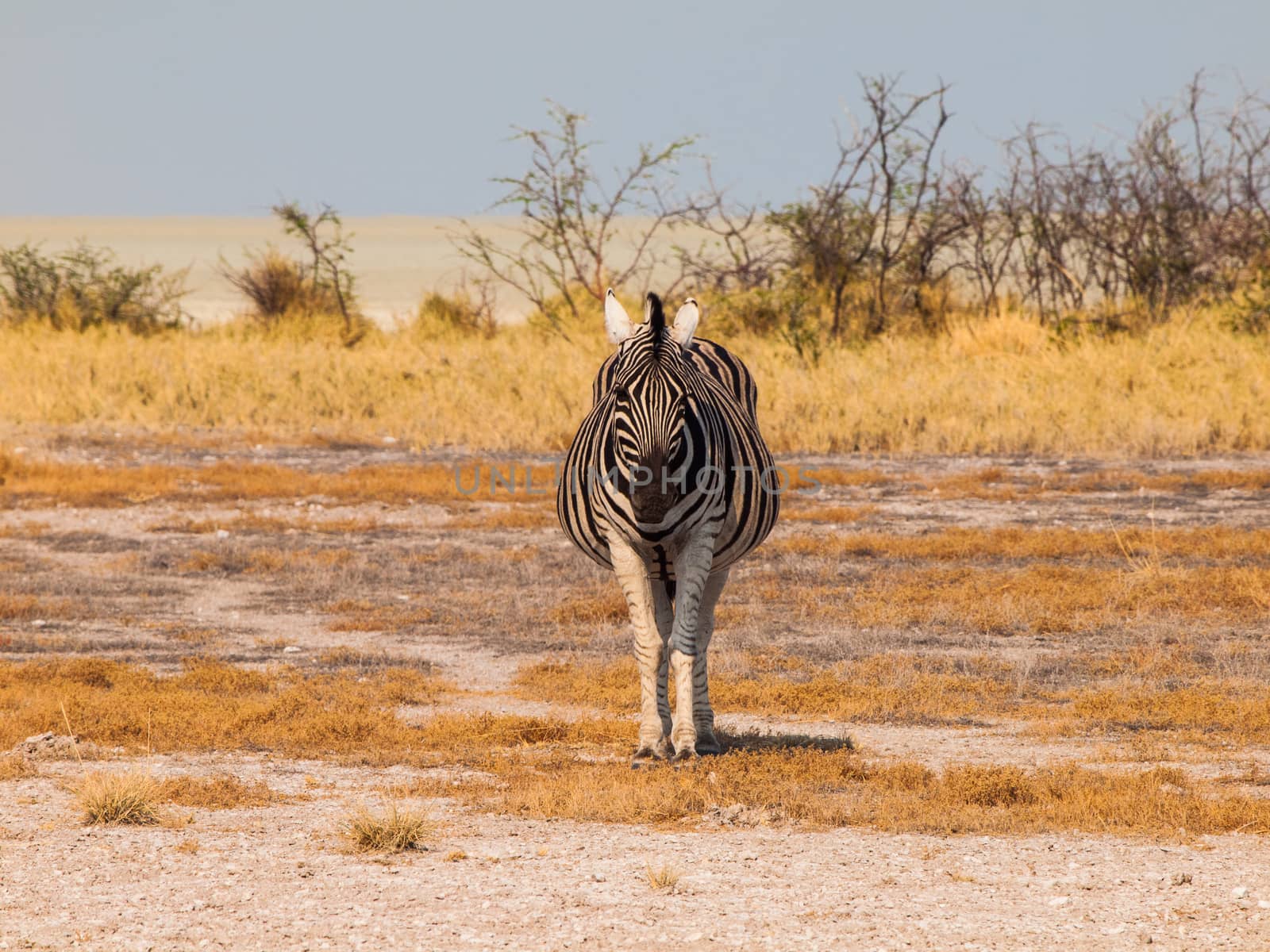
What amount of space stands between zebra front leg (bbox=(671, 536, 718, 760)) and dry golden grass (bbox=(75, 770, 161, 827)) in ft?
7.24

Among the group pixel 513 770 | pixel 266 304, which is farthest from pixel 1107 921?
pixel 266 304

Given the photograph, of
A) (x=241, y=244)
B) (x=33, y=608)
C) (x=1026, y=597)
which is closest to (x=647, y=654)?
(x=1026, y=597)

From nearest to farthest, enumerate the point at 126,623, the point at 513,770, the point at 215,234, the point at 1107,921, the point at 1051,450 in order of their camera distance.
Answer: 1. the point at 1107,921
2. the point at 513,770
3. the point at 126,623
4. the point at 1051,450
5. the point at 215,234

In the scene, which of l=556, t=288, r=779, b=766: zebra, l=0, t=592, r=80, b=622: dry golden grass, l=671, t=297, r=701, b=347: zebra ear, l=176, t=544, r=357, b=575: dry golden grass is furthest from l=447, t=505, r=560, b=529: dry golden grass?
l=671, t=297, r=701, b=347: zebra ear

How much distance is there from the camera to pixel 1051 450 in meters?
19.5

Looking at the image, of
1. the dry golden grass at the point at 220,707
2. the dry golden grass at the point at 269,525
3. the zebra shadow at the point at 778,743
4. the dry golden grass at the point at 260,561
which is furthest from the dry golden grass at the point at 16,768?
the dry golden grass at the point at 269,525

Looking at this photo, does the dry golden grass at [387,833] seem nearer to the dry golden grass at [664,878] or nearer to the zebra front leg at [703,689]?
the dry golden grass at [664,878]

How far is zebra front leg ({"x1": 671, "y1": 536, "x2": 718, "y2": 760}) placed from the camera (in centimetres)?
668

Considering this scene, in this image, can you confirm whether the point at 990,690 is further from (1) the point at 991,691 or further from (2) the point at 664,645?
(2) the point at 664,645

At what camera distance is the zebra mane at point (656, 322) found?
6.39 m

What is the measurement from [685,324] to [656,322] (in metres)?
0.44

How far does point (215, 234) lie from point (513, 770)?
380ft

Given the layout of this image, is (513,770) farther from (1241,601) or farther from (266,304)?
(266,304)

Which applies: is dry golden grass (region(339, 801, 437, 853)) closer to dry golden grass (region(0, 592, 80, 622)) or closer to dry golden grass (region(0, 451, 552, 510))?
dry golden grass (region(0, 592, 80, 622))
